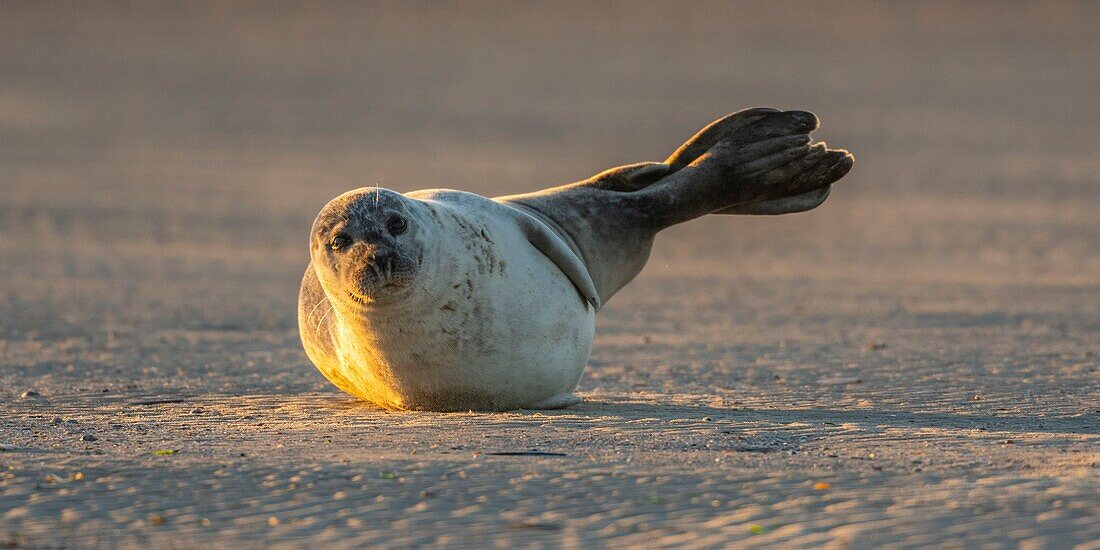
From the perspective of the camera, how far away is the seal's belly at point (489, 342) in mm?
6961

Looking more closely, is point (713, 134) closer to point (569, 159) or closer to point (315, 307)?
point (315, 307)

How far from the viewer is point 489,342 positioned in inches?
277

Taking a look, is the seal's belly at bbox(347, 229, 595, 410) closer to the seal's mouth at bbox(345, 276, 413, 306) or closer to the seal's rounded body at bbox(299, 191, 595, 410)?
the seal's rounded body at bbox(299, 191, 595, 410)

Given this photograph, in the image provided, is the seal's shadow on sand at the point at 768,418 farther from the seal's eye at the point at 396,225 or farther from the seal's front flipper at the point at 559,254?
the seal's eye at the point at 396,225

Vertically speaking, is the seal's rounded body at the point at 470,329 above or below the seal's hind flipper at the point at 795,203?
below

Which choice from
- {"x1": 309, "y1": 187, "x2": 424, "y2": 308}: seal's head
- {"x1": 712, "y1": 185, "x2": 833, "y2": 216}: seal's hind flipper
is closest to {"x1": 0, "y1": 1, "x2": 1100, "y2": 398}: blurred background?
{"x1": 712, "y1": 185, "x2": 833, "y2": 216}: seal's hind flipper

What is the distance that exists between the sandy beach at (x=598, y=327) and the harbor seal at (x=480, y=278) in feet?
0.62

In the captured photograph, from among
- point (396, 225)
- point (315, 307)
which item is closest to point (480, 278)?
point (396, 225)

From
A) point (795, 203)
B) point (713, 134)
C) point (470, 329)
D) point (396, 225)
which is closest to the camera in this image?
point (396, 225)

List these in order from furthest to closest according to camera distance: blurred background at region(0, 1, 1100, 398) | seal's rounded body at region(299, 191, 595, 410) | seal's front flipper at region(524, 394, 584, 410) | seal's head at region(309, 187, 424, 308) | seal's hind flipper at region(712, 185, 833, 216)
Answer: blurred background at region(0, 1, 1100, 398) → seal's hind flipper at region(712, 185, 833, 216) → seal's front flipper at region(524, 394, 584, 410) → seal's rounded body at region(299, 191, 595, 410) → seal's head at region(309, 187, 424, 308)

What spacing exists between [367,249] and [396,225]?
7.9 inches

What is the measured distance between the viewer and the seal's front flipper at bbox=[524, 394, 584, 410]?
733cm

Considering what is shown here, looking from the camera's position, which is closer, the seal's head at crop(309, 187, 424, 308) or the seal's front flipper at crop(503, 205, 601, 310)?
the seal's head at crop(309, 187, 424, 308)

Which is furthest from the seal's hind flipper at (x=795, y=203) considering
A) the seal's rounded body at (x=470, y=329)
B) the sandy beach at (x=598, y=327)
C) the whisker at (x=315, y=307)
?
the whisker at (x=315, y=307)
